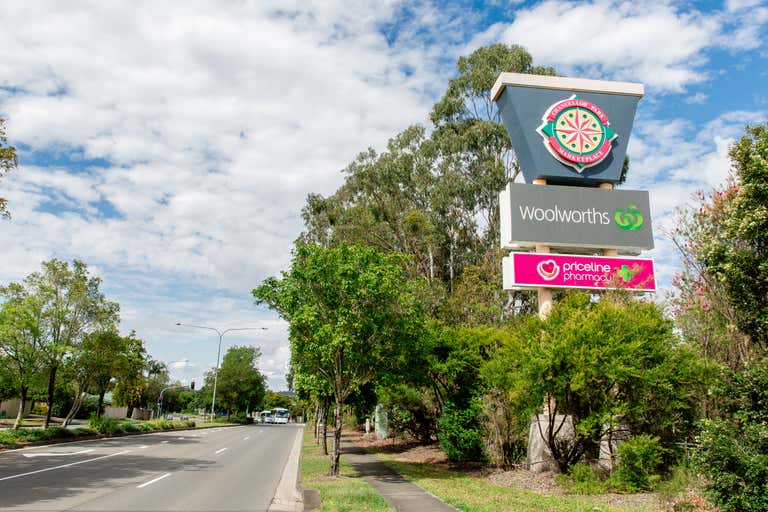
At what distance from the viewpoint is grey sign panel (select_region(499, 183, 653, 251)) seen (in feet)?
63.7

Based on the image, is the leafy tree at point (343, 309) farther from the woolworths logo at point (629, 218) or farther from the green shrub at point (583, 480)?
the woolworths logo at point (629, 218)

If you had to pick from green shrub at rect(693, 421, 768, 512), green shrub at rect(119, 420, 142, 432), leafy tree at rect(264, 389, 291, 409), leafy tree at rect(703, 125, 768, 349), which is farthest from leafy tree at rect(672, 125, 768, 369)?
leafy tree at rect(264, 389, 291, 409)

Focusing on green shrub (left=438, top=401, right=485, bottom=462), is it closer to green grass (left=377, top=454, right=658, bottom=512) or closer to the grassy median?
green grass (left=377, top=454, right=658, bottom=512)

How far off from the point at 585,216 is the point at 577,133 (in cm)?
333

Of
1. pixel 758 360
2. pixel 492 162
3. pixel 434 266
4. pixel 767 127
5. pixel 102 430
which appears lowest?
pixel 102 430

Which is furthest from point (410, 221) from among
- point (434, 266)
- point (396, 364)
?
point (396, 364)

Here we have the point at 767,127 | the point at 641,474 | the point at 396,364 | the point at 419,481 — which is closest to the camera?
the point at 767,127

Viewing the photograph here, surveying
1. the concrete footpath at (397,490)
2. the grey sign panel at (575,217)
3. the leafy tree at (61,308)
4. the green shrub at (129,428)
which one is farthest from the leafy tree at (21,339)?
the grey sign panel at (575,217)

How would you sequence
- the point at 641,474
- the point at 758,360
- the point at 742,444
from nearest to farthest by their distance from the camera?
the point at 742,444, the point at 758,360, the point at 641,474

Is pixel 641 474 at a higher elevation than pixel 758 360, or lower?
lower

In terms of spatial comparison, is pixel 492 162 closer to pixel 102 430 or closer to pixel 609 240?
pixel 609 240

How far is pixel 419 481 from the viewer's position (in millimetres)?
14891

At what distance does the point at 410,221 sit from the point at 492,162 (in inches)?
258

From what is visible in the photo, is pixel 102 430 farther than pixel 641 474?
Yes
